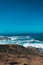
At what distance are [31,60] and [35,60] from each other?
0.54 ft

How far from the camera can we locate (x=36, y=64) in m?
8.91

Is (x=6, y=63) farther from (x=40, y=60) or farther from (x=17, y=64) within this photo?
(x=40, y=60)

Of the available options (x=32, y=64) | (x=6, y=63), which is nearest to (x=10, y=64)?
(x=6, y=63)

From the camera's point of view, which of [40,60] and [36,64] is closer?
[36,64]

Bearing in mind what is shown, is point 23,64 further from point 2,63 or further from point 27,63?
point 2,63

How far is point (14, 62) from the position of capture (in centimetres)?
916

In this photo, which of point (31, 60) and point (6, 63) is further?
point (31, 60)

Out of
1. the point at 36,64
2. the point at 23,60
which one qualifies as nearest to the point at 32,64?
the point at 36,64

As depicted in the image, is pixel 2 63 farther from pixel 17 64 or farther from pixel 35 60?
pixel 35 60

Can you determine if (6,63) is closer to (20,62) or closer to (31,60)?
(20,62)

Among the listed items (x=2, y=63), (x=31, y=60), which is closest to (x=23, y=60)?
(x=31, y=60)

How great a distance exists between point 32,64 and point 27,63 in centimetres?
25

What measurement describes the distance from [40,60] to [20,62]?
90cm

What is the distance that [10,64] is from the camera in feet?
28.8
